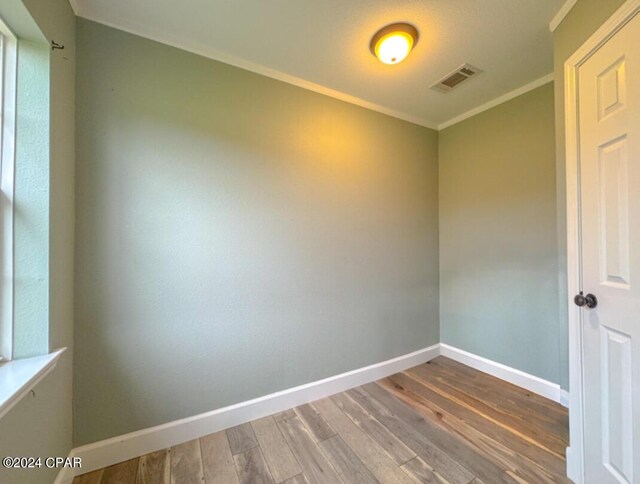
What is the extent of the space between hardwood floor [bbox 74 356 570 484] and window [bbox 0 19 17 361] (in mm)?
936

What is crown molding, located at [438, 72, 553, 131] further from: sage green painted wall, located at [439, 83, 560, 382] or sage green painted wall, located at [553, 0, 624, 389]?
sage green painted wall, located at [553, 0, 624, 389]

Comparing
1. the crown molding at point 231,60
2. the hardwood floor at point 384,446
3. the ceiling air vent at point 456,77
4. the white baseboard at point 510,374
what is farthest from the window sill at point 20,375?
the white baseboard at point 510,374

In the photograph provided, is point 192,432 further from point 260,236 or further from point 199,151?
point 199,151

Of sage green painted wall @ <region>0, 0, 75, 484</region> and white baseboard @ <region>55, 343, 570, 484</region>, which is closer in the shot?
sage green painted wall @ <region>0, 0, 75, 484</region>

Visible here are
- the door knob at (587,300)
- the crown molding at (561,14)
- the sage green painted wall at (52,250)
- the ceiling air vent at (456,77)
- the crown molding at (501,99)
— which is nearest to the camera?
the sage green painted wall at (52,250)

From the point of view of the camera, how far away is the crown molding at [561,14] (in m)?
1.32

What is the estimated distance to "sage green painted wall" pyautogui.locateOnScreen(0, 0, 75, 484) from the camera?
37.3 inches

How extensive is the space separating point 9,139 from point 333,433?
7.38ft

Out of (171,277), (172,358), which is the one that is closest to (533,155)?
(171,277)

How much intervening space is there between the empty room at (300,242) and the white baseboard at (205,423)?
1cm

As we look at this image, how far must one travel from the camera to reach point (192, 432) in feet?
5.13

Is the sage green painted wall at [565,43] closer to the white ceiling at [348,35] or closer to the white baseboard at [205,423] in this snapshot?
the white ceiling at [348,35]

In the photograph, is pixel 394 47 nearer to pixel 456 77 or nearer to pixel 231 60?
pixel 456 77

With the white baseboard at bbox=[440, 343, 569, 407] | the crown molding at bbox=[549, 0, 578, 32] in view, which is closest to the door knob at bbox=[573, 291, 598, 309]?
the white baseboard at bbox=[440, 343, 569, 407]
